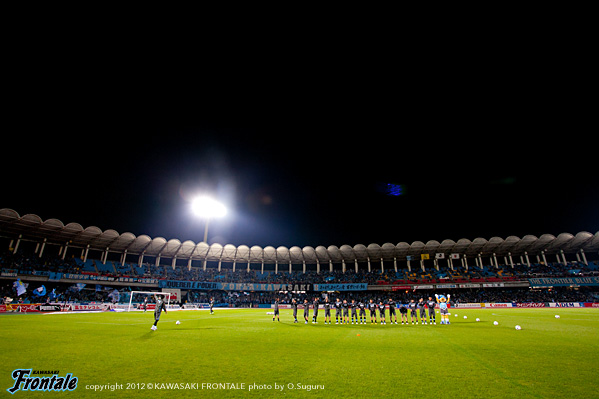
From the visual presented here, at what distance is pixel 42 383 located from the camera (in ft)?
20.6

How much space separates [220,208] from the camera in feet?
210

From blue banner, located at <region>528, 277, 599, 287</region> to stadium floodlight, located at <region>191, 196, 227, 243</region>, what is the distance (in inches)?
2633

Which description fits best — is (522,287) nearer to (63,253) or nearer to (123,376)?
(123,376)

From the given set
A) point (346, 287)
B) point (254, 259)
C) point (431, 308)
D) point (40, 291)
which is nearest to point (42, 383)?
point (431, 308)

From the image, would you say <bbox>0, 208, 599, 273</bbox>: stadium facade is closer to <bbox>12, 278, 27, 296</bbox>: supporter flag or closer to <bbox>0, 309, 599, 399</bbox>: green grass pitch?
<bbox>12, 278, 27, 296</bbox>: supporter flag

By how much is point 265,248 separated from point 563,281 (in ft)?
202

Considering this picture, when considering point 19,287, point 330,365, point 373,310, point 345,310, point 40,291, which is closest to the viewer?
point 330,365

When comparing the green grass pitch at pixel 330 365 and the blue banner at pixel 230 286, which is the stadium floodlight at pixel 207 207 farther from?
the green grass pitch at pixel 330 365

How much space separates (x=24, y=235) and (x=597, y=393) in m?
70.5

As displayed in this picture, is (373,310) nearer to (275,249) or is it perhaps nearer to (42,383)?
(42,383)

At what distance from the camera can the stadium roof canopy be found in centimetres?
4825

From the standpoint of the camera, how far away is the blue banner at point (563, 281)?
172 feet

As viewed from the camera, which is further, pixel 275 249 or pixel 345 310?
pixel 275 249

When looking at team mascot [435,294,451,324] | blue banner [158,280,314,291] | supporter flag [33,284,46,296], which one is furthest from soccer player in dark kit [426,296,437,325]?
supporter flag [33,284,46,296]
